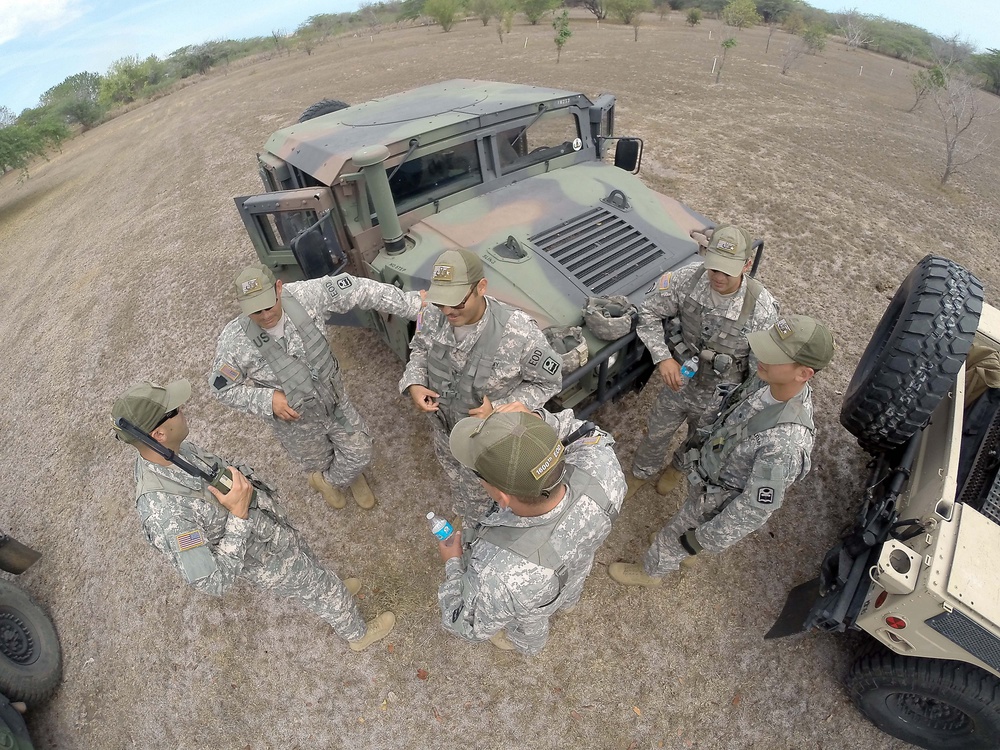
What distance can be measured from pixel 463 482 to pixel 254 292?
153 cm

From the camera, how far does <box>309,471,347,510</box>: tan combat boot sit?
11.7ft

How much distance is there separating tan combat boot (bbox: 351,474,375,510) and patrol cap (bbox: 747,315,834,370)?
268cm

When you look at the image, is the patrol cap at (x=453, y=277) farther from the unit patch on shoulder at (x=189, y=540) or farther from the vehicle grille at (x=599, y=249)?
the unit patch on shoulder at (x=189, y=540)

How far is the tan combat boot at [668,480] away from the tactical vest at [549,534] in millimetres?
1989

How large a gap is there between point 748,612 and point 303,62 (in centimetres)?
2579

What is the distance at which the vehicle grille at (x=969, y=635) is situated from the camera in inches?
72.5

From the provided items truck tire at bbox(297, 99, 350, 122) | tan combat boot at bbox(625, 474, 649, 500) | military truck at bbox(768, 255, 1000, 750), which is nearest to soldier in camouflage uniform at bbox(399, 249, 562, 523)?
tan combat boot at bbox(625, 474, 649, 500)

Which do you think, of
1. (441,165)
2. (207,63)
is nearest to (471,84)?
(441,165)

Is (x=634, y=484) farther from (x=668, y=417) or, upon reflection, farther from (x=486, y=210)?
(x=486, y=210)

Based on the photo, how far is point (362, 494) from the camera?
3.56 metres

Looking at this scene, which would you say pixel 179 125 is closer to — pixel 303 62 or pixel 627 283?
pixel 303 62

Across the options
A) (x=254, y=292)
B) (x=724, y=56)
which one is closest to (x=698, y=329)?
(x=254, y=292)

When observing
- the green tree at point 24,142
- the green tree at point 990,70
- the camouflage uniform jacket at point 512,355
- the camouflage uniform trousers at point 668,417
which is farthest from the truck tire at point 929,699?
the green tree at point 990,70

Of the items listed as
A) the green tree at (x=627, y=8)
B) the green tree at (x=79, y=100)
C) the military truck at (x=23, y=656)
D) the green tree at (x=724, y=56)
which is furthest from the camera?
the green tree at (x=627, y=8)
